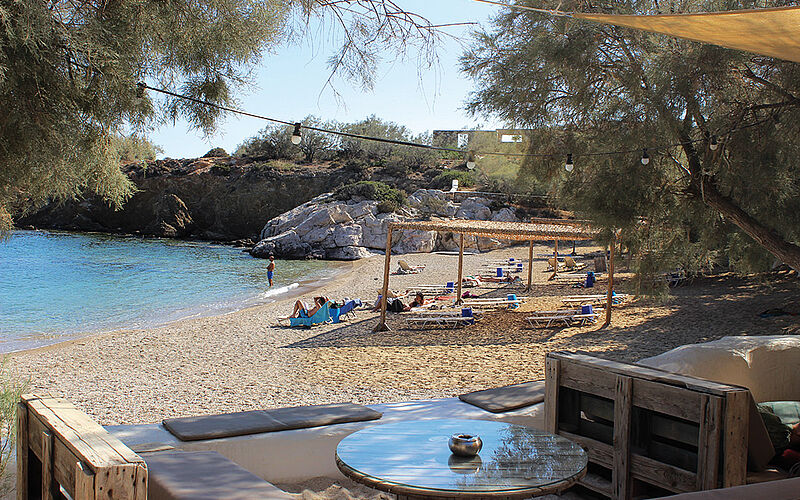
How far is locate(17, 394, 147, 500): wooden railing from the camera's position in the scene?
176cm

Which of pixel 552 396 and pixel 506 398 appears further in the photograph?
pixel 506 398

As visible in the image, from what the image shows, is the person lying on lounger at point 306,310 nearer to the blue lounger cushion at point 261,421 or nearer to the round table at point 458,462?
the blue lounger cushion at point 261,421

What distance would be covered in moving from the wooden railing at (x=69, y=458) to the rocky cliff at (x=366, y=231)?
3093 centimetres

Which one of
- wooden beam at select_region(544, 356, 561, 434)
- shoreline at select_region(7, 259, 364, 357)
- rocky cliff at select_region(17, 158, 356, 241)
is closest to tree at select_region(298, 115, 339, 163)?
rocky cliff at select_region(17, 158, 356, 241)

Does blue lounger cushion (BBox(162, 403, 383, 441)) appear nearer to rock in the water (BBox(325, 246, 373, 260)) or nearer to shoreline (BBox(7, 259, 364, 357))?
shoreline (BBox(7, 259, 364, 357))

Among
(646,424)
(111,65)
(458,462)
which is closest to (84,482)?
(458,462)

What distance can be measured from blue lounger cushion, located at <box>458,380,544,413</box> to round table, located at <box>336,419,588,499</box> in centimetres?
111

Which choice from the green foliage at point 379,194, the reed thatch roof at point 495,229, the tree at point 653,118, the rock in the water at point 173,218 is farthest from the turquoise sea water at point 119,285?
the rock in the water at point 173,218

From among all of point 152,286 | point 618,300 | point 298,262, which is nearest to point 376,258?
point 298,262

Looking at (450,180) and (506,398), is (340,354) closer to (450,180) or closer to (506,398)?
(506,398)

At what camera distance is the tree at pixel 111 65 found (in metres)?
2.70

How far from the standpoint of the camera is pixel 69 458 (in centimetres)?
198

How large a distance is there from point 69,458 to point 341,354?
794 cm

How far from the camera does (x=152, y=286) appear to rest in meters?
24.3
